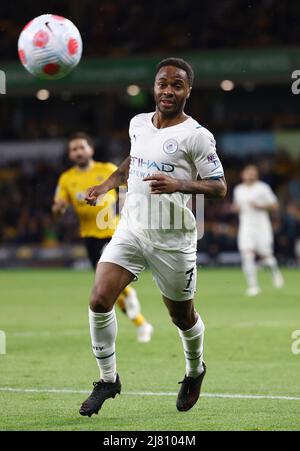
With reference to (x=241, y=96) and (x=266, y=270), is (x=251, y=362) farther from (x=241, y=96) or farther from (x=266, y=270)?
(x=241, y=96)

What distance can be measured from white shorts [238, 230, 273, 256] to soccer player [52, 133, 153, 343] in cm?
749

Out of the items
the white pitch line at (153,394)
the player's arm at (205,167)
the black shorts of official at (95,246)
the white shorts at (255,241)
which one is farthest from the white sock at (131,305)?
the white shorts at (255,241)

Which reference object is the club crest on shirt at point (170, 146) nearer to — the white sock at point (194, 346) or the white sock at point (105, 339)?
the white sock at point (105, 339)

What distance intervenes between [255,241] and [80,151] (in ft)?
27.1

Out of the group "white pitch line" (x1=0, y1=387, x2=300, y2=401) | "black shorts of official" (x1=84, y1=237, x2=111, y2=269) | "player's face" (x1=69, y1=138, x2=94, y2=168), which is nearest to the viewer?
"white pitch line" (x1=0, y1=387, x2=300, y2=401)

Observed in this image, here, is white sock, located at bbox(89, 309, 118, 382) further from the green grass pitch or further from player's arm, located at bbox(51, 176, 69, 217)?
player's arm, located at bbox(51, 176, 69, 217)

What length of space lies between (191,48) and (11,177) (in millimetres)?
7748

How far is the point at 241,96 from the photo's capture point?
3556cm

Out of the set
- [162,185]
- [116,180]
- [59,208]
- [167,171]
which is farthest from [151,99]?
[162,185]

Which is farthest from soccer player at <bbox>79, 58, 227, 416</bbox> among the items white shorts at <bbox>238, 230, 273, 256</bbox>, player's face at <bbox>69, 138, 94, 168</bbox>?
white shorts at <bbox>238, 230, 273, 256</bbox>

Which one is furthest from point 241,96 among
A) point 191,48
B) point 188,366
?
point 188,366

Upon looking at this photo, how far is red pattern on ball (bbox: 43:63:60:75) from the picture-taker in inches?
340

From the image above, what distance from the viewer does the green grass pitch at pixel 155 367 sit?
6.99m

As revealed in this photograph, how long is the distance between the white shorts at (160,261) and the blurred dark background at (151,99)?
2062 cm
